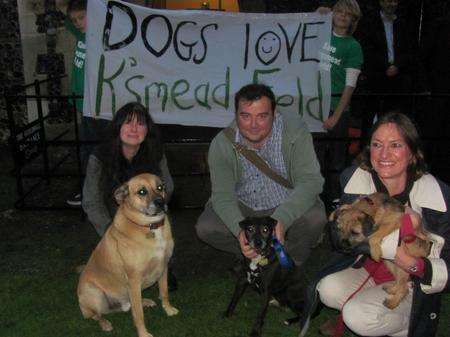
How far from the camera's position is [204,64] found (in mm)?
5043

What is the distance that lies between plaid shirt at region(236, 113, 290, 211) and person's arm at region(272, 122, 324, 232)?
0.10 meters

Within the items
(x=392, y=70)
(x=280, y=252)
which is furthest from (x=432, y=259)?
(x=392, y=70)

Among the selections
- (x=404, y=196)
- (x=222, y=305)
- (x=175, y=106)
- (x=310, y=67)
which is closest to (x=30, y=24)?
(x=175, y=106)

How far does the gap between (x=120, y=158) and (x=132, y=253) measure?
0.85 m

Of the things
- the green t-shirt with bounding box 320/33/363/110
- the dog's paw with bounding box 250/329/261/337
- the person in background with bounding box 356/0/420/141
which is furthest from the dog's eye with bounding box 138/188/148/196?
the person in background with bounding box 356/0/420/141

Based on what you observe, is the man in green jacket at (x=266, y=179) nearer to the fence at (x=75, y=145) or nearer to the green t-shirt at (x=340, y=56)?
the fence at (x=75, y=145)

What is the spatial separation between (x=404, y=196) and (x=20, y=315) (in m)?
2.78

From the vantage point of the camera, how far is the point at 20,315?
12.3 ft

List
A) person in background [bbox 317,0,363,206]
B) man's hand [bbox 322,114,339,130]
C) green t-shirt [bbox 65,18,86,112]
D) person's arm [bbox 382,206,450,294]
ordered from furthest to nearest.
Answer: green t-shirt [bbox 65,18,86,112]
man's hand [bbox 322,114,339,130]
person in background [bbox 317,0,363,206]
person's arm [bbox 382,206,450,294]

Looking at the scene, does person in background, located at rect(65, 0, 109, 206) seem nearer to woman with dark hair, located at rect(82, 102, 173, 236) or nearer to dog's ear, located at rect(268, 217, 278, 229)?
woman with dark hair, located at rect(82, 102, 173, 236)

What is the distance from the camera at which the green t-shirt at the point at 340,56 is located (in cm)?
490

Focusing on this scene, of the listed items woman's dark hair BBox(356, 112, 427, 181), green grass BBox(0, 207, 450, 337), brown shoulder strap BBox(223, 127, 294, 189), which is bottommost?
green grass BBox(0, 207, 450, 337)

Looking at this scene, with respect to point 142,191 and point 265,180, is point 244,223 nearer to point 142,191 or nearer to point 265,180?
point 265,180

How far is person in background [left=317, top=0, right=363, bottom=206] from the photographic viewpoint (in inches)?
191
